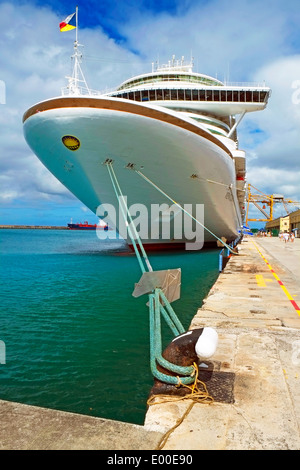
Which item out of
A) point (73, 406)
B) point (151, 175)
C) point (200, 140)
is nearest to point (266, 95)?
point (200, 140)

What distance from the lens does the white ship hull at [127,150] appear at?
543 inches

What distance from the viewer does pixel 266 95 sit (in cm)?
2156

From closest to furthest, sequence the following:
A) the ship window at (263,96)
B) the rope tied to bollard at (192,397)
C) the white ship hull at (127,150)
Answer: the rope tied to bollard at (192,397) → the white ship hull at (127,150) → the ship window at (263,96)

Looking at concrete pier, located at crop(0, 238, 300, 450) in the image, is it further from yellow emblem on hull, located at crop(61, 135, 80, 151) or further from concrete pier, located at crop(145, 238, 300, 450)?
yellow emblem on hull, located at crop(61, 135, 80, 151)

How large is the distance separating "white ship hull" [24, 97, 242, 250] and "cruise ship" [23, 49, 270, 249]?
0.13ft

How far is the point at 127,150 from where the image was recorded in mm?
14914

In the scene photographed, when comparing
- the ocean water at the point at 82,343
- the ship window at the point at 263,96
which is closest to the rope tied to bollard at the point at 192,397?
the ocean water at the point at 82,343

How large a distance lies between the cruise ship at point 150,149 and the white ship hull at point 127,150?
41 millimetres

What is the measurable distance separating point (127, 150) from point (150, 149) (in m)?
0.99

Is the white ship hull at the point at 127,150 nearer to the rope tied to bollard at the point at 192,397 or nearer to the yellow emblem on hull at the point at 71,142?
the yellow emblem on hull at the point at 71,142

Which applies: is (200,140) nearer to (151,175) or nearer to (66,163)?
(151,175)

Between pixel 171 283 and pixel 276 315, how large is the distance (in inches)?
108

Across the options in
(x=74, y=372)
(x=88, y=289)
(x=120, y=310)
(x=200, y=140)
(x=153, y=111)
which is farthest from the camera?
(x=200, y=140)

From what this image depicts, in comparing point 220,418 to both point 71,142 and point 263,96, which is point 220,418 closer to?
point 71,142
